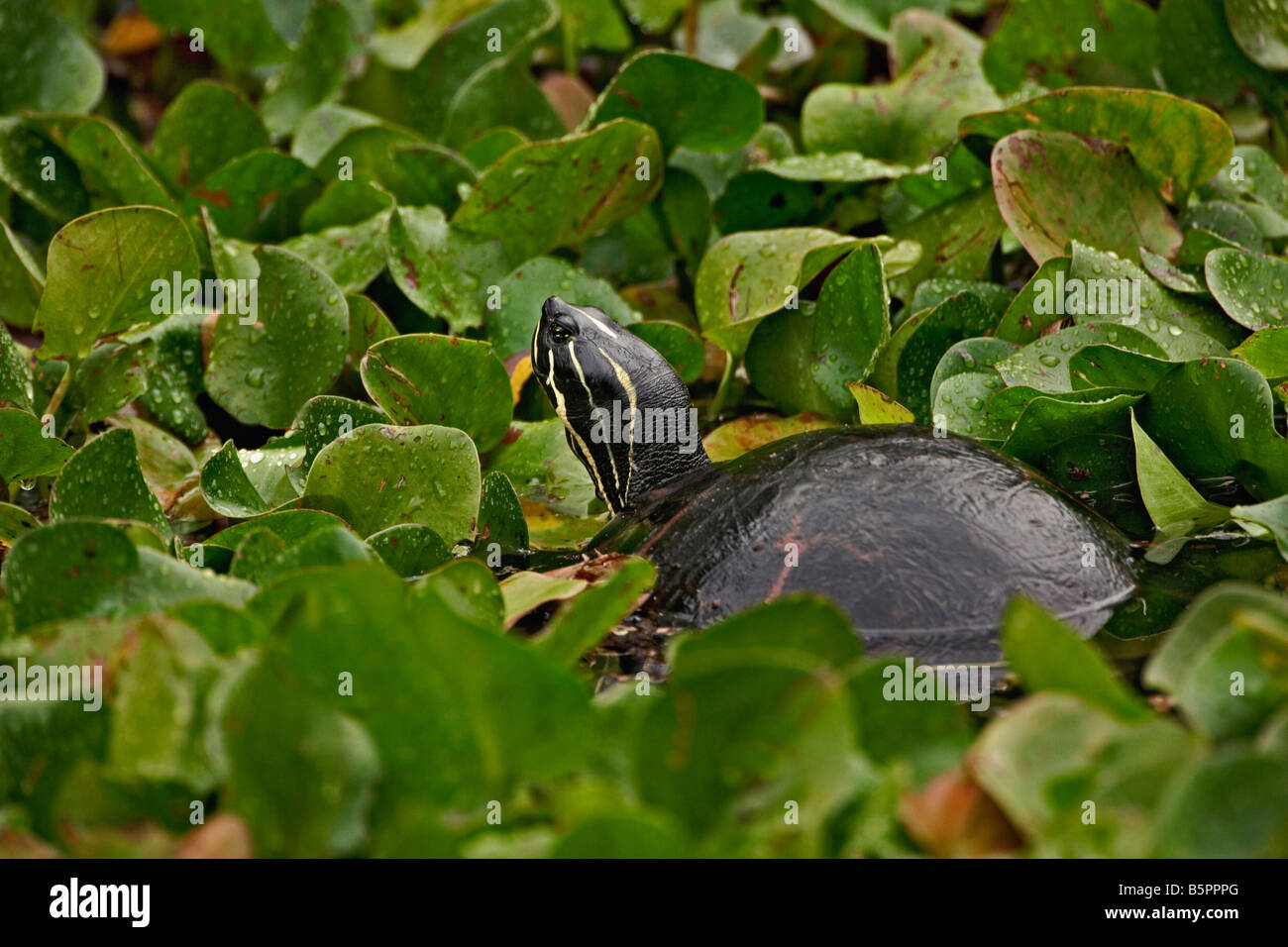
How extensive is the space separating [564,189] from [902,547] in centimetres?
176

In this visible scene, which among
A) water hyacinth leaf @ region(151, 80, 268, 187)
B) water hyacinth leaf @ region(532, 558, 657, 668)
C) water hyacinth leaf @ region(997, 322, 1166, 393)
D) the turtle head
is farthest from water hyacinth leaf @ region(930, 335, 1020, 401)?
water hyacinth leaf @ region(151, 80, 268, 187)

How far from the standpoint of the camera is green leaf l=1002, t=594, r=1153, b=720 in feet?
6.26

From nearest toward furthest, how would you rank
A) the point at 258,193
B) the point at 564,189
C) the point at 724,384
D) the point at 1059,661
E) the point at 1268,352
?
the point at 1059,661, the point at 1268,352, the point at 724,384, the point at 564,189, the point at 258,193

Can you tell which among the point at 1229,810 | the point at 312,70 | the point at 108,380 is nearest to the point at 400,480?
the point at 108,380

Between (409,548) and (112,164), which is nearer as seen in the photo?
(409,548)

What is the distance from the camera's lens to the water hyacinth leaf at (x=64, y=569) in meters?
2.25

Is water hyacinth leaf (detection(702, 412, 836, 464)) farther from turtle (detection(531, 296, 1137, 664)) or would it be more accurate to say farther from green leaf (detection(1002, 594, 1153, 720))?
green leaf (detection(1002, 594, 1153, 720))

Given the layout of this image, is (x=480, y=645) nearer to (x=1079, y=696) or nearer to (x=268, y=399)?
(x=1079, y=696)

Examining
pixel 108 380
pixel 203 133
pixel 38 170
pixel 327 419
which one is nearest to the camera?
pixel 327 419

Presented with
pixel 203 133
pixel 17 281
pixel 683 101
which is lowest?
pixel 17 281

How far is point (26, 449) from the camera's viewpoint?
323 cm

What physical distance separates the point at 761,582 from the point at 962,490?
486mm

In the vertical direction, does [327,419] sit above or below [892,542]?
above

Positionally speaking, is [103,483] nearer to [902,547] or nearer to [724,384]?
[902,547]
